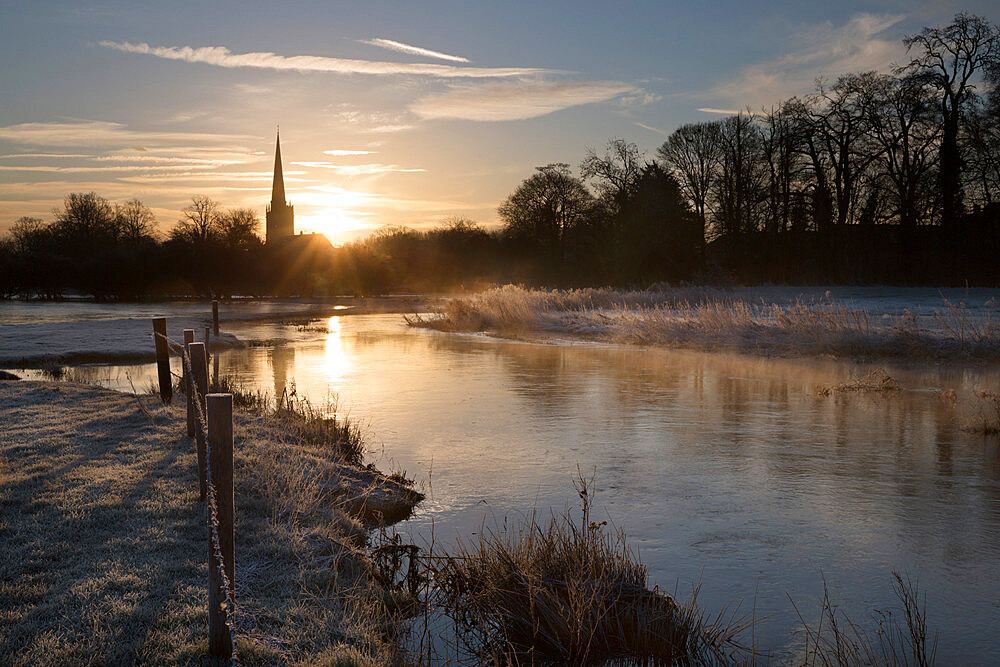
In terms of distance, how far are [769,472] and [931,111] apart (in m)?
32.3

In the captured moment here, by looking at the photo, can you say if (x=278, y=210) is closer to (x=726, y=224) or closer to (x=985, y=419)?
(x=726, y=224)

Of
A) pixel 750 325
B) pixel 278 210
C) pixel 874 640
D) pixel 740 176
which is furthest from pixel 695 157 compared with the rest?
pixel 278 210

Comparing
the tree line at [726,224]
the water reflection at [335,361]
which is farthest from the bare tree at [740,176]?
the water reflection at [335,361]

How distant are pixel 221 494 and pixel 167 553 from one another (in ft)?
5.20

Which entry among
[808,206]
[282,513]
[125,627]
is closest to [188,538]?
[282,513]

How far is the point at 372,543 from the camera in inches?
227

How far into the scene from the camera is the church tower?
12262 cm

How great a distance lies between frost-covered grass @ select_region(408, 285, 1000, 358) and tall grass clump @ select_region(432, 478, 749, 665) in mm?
14307

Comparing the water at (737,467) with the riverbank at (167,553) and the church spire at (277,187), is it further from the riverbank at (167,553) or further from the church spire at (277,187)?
the church spire at (277,187)

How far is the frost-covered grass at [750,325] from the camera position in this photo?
16.2 meters

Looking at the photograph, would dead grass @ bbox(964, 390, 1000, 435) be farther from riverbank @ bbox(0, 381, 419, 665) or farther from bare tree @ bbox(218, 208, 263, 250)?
bare tree @ bbox(218, 208, 263, 250)

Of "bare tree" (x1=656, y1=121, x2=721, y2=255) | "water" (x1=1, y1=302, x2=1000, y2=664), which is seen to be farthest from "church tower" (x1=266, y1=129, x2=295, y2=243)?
"water" (x1=1, y1=302, x2=1000, y2=664)

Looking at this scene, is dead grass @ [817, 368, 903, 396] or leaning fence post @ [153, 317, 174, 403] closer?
leaning fence post @ [153, 317, 174, 403]

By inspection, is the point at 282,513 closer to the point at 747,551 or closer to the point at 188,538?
the point at 188,538
